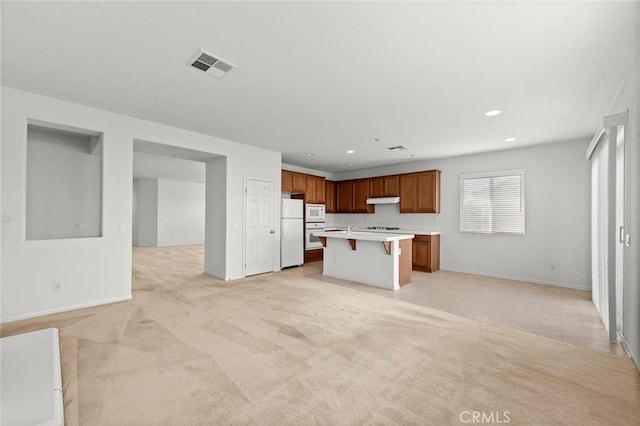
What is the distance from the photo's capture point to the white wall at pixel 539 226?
501cm

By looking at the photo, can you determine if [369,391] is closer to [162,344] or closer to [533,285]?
[162,344]

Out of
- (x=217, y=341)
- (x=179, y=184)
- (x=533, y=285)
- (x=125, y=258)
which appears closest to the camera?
(x=217, y=341)

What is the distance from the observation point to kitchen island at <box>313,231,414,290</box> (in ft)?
15.6

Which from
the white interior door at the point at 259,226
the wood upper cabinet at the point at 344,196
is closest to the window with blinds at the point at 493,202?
the wood upper cabinet at the point at 344,196

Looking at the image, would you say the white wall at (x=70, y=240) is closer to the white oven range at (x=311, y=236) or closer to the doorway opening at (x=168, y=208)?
the white oven range at (x=311, y=236)

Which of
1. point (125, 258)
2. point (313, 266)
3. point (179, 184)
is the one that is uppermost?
point (179, 184)

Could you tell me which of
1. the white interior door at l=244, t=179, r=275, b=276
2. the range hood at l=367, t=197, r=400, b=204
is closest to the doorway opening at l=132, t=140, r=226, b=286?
the white interior door at l=244, t=179, r=275, b=276

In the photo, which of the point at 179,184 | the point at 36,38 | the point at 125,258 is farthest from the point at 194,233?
the point at 36,38

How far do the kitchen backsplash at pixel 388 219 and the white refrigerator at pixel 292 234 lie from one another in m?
2.23

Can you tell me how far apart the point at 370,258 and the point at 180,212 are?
9697mm

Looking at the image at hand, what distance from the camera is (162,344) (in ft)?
8.75

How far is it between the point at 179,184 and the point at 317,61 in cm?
1110

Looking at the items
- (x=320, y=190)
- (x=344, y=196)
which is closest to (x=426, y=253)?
(x=344, y=196)

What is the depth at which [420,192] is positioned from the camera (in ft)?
22.6
